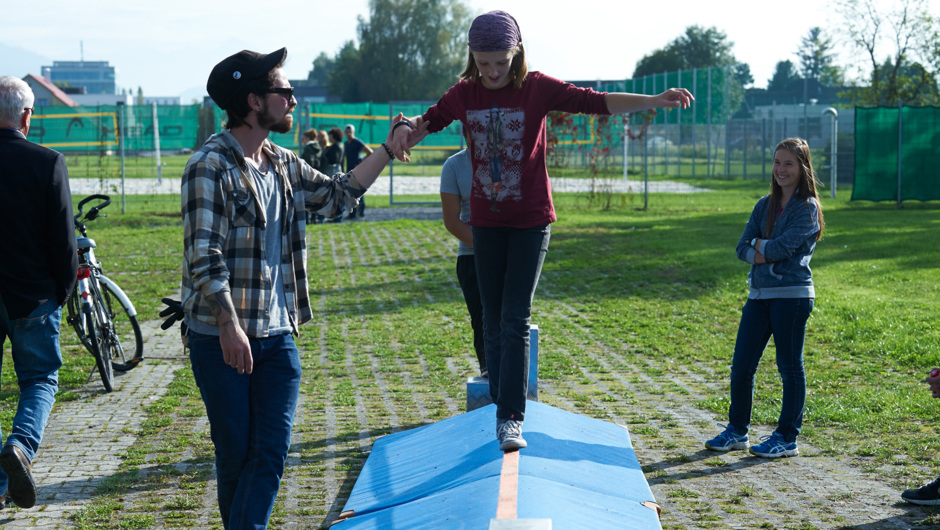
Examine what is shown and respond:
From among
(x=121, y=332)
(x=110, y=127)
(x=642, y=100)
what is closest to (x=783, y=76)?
(x=110, y=127)

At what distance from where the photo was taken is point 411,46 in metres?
88.4

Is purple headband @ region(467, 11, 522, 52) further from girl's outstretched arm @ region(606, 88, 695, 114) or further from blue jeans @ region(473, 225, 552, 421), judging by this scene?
blue jeans @ region(473, 225, 552, 421)

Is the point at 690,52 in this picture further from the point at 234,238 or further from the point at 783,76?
the point at 234,238

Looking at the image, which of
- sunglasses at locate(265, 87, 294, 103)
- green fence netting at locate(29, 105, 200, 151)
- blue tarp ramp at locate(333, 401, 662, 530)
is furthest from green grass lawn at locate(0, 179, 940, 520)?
green fence netting at locate(29, 105, 200, 151)

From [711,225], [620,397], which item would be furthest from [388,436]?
[711,225]

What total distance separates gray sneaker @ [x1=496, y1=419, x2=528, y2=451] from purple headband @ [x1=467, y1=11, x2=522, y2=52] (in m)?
1.83

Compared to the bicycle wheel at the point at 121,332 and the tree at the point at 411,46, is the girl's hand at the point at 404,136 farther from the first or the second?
the tree at the point at 411,46

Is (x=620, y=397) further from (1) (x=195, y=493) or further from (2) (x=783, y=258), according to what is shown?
(1) (x=195, y=493)

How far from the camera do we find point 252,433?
139 inches

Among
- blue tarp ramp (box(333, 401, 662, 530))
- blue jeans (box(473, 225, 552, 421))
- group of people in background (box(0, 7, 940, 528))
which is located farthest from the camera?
blue jeans (box(473, 225, 552, 421))

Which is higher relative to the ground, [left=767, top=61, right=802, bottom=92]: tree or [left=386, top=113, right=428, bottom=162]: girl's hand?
[left=767, top=61, right=802, bottom=92]: tree

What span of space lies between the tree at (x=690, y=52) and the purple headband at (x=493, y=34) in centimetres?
9095

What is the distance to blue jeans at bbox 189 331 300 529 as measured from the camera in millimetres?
3434

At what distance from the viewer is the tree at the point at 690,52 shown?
302 feet
